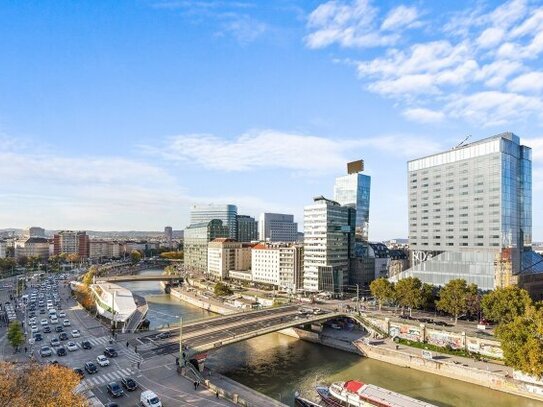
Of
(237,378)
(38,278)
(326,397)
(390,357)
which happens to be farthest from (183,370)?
(38,278)

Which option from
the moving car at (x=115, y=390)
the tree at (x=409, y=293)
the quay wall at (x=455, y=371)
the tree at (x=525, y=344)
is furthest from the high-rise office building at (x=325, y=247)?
the moving car at (x=115, y=390)

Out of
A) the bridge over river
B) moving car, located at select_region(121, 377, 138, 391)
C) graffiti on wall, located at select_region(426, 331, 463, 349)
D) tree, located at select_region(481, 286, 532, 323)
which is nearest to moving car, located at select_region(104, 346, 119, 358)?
Answer: the bridge over river

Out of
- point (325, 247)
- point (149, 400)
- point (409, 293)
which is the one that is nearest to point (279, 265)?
point (325, 247)

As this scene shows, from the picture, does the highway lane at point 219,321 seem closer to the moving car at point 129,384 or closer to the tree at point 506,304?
the moving car at point 129,384

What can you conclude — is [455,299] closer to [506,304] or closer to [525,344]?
[506,304]

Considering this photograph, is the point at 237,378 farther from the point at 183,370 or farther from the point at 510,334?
the point at 510,334

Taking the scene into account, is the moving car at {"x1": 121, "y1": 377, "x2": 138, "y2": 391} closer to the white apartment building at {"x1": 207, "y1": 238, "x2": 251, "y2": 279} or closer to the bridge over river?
the bridge over river
